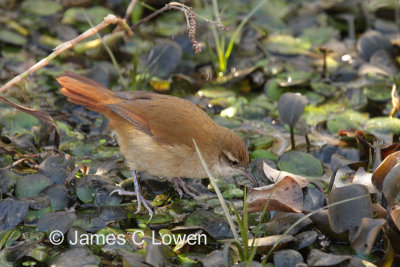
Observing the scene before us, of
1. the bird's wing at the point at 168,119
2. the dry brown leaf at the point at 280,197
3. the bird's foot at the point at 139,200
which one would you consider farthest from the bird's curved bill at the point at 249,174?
the bird's foot at the point at 139,200

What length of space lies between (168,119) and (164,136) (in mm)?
150

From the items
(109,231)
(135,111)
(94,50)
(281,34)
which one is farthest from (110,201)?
(281,34)

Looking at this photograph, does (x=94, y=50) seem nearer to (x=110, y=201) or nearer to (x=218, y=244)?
(x=110, y=201)

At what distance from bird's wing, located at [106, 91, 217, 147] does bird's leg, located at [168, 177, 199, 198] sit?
0.43 m

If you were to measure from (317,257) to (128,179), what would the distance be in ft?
6.54

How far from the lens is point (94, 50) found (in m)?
6.81

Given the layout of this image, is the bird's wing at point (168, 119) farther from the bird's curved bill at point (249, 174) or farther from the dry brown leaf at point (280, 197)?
the dry brown leaf at point (280, 197)

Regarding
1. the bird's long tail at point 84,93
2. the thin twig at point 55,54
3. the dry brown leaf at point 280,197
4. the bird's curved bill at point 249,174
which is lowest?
the bird's curved bill at point 249,174

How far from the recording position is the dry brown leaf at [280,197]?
3830 millimetres

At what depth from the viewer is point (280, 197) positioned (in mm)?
3902

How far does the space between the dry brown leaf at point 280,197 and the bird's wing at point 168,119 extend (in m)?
0.84

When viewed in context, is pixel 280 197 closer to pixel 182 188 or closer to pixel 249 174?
pixel 249 174

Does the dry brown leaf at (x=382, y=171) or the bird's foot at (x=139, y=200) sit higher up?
the dry brown leaf at (x=382, y=171)

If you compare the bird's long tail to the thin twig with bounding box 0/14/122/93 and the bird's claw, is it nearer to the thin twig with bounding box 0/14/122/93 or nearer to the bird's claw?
the thin twig with bounding box 0/14/122/93
